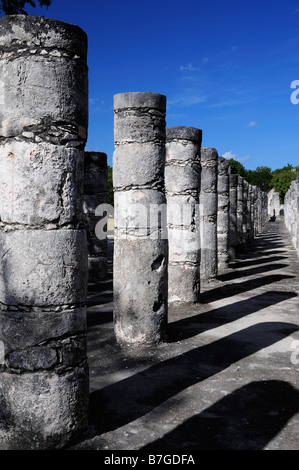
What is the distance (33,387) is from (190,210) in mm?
5900

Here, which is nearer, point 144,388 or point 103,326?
point 144,388

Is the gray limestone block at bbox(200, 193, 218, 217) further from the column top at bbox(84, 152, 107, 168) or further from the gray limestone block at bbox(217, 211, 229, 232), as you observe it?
the column top at bbox(84, 152, 107, 168)

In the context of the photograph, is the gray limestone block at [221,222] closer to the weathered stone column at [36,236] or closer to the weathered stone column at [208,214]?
the weathered stone column at [208,214]

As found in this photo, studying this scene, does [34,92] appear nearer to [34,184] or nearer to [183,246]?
[34,184]

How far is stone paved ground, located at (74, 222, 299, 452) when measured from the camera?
377 centimetres

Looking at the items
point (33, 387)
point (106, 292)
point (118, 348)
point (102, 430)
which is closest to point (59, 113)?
point (33, 387)

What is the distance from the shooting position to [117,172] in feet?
21.6

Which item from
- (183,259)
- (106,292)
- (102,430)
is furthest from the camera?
(106,292)

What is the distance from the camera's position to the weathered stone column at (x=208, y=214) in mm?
11500

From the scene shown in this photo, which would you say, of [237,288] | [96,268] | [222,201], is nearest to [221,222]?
[222,201]

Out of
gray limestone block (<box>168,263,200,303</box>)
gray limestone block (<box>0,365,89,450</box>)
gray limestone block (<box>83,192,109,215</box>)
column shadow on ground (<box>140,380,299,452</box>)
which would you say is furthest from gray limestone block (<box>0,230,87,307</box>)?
gray limestone block (<box>83,192,109,215</box>)

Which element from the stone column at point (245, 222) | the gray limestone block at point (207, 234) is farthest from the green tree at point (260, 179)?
the gray limestone block at point (207, 234)
